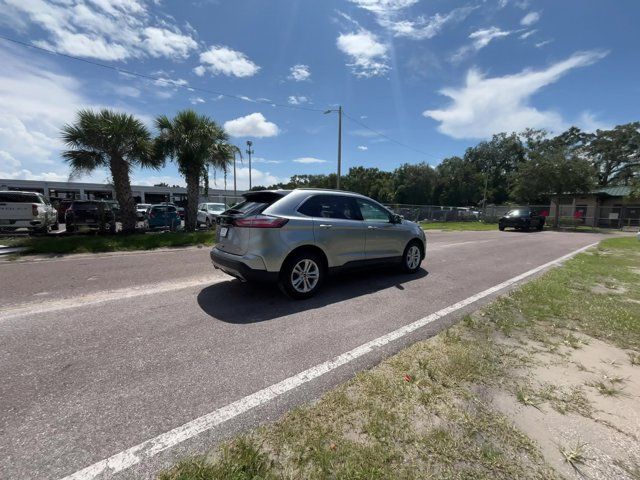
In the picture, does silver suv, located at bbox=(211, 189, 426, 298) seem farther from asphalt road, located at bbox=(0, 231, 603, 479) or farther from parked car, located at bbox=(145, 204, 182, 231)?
parked car, located at bbox=(145, 204, 182, 231)

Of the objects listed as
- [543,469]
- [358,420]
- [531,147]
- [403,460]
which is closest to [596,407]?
[543,469]

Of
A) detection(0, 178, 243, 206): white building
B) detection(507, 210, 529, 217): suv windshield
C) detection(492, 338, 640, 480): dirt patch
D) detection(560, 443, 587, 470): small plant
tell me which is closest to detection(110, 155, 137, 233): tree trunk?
detection(492, 338, 640, 480): dirt patch

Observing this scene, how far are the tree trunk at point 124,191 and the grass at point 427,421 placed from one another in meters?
13.1

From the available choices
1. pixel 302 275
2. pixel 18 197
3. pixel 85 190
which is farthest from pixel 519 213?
pixel 85 190

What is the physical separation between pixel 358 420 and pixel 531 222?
86.8ft

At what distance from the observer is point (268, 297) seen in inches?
198

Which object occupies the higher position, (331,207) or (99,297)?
(331,207)

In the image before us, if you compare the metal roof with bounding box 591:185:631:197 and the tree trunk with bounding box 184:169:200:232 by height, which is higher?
the metal roof with bounding box 591:185:631:197

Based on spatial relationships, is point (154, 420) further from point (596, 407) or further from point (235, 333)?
point (596, 407)

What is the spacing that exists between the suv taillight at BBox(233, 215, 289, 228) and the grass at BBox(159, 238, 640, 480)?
2419 millimetres

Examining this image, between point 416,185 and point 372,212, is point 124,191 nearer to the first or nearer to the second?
point 372,212

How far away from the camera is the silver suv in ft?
14.9

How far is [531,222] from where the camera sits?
2344 cm

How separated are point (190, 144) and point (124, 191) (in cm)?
335
